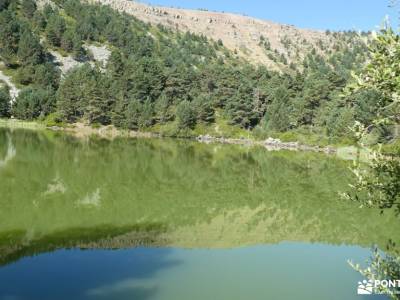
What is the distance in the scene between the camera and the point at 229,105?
120688 millimetres

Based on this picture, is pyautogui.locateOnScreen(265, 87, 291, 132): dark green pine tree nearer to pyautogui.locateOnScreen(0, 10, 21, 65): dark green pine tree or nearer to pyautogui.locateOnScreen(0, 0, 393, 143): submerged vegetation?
pyautogui.locateOnScreen(0, 0, 393, 143): submerged vegetation

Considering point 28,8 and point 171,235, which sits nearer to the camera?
point 171,235

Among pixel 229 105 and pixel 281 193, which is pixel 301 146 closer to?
pixel 229 105

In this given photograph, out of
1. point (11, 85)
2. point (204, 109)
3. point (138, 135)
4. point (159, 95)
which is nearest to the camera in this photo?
point (138, 135)

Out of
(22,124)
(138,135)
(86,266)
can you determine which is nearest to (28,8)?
(22,124)

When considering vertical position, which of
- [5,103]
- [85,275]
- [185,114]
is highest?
[5,103]

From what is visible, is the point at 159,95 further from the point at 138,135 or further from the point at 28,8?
the point at 28,8

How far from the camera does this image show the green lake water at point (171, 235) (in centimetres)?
1600

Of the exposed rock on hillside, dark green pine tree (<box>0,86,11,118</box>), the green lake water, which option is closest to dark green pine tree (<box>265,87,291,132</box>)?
dark green pine tree (<box>0,86,11,118</box>)

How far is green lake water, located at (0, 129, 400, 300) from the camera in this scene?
1600 cm

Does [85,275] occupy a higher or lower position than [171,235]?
higher

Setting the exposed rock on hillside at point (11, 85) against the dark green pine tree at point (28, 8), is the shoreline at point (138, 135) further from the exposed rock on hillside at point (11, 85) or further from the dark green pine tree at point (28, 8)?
the dark green pine tree at point (28, 8)

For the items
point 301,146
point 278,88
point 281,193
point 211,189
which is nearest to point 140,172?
point 211,189

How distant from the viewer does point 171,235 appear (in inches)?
910
